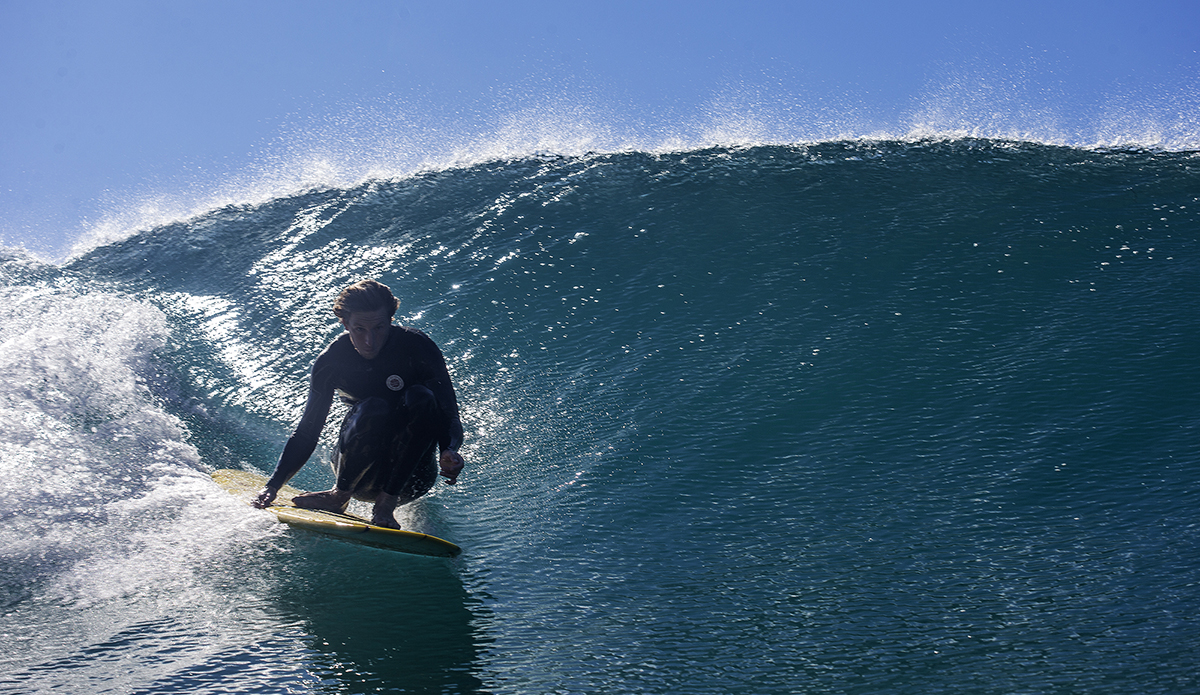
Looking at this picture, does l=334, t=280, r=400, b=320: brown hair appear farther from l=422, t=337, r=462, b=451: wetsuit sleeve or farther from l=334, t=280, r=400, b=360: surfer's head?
l=422, t=337, r=462, b=451: wetsuit sleeve

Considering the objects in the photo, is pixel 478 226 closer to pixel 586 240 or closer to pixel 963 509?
pixel 586 240

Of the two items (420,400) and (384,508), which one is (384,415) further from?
(384,508)

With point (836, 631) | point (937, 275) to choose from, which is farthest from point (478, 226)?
point (836, 631)

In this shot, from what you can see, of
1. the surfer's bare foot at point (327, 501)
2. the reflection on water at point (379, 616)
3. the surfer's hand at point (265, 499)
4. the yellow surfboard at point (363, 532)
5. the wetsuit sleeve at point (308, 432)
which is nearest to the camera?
the reflection on water at point (379, 616)

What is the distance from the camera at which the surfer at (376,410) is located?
3965mm

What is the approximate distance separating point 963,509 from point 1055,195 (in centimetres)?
519

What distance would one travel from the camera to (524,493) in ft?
15.1

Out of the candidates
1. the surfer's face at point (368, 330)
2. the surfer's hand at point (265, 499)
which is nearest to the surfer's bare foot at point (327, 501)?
the surfer's hand at point (265, 499)

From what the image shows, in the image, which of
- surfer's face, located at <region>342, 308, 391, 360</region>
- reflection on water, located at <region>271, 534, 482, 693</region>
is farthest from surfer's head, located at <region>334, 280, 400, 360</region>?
reflection on water, located at <region>271, 534, 482, 693</region>

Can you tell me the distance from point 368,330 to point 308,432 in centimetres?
56

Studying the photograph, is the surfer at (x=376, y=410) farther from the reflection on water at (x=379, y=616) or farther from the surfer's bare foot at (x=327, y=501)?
the reflection on water at (x=379, y=616)

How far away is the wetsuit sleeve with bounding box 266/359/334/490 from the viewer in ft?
13.2

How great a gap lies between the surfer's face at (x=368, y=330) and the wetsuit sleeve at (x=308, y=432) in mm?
232

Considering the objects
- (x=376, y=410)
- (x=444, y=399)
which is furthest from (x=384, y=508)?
(x=444, y=399)
